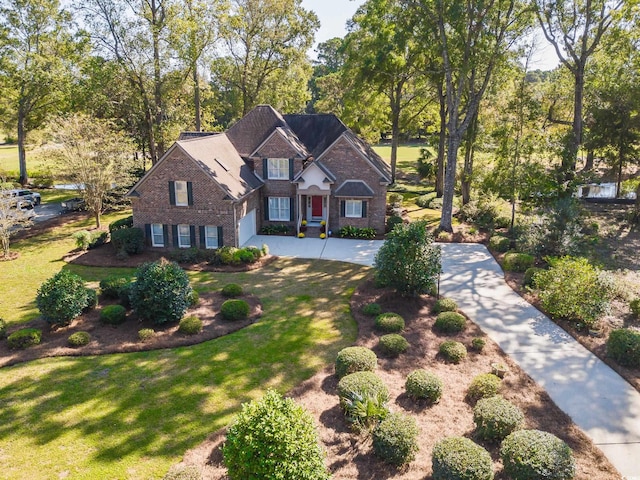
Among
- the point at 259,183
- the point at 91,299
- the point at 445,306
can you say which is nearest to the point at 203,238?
the point at 259,183

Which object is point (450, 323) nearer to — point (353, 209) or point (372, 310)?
point (372, 310)

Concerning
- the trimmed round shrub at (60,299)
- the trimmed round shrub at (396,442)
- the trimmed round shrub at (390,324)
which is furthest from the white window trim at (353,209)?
the trimmed round shrub at (396,442)

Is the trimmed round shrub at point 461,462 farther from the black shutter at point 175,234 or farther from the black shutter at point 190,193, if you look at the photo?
the black shutter at point 175,234

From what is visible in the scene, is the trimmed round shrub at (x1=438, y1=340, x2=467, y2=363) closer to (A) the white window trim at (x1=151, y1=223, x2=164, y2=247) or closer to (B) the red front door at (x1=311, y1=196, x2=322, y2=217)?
(A) the white window trim at (x1=151, y1=223, x2=164, y2=247)

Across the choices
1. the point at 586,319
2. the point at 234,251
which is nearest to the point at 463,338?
the point at 586,319

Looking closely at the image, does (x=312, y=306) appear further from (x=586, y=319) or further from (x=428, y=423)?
(x=586, y=319)
